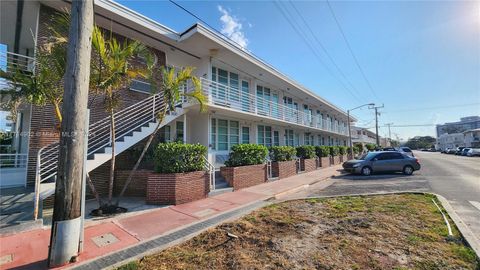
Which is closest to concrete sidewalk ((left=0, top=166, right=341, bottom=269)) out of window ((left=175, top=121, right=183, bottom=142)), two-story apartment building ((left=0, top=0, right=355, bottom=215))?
two-story apartment building ((left=0, top=0, right=355, bottom=215))

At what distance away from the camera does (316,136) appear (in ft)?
95.0

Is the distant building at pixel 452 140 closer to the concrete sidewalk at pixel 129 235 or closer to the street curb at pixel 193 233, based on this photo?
the street curb at pixel 193 233

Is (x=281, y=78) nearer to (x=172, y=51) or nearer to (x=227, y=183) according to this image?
(x=172, y=51)

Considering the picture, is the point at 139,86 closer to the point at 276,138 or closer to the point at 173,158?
the point at 173,158

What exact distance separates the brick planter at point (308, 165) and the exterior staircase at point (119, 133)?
1035 centimetres

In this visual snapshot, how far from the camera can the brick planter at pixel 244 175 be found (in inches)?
421

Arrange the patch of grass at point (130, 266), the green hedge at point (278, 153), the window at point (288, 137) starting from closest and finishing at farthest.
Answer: the patch of grass at point (130, 266) → the green hedge at point (278, 153) → the window at point (288, 137)

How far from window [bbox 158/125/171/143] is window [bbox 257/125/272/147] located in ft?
24.3

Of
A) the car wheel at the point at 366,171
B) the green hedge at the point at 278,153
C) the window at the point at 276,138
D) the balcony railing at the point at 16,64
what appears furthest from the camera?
the window at the point at 276,138

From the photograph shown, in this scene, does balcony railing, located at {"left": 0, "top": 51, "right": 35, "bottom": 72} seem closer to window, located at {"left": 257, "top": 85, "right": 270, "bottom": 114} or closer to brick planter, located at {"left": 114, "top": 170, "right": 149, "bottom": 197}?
brick planter, located at {"left": 114, "top": 170, "right": 149, "bottom": 197}

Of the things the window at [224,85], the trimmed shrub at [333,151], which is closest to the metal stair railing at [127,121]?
the window at [224,85]

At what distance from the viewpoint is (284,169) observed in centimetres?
1464

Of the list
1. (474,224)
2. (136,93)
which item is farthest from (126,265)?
(136,93)

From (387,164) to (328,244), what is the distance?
14100 mm
